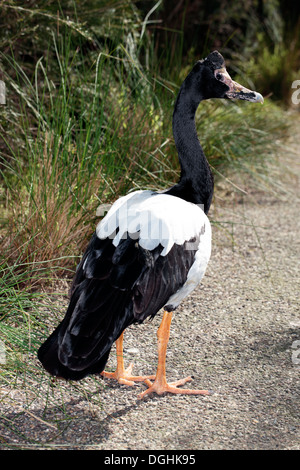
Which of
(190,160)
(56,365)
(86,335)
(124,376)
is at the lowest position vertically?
(124,376)

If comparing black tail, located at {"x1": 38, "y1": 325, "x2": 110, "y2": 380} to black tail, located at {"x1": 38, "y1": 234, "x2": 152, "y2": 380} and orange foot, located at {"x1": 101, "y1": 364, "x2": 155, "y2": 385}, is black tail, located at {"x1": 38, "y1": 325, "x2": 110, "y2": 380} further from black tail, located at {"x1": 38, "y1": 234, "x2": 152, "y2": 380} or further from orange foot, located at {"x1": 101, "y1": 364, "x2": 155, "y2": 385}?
orange foot, located at {"x1": 101, "y1": 364, "x2": 155, "y2": 385}

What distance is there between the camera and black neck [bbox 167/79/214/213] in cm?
322

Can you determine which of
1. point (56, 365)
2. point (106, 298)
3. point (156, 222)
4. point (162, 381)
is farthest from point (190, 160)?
point (56, 365)

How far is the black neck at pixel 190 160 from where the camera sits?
322 centimetres

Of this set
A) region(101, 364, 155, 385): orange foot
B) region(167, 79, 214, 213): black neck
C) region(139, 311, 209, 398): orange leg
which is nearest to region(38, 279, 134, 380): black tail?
region(139, 311, 209, 398): orange leg

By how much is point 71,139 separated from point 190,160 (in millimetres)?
1153

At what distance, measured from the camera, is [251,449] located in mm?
2531

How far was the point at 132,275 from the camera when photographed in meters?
2.71

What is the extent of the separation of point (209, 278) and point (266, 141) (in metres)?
1.75

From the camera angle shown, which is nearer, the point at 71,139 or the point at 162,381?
the point at 162,381

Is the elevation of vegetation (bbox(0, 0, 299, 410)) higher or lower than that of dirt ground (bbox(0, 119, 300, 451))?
higher

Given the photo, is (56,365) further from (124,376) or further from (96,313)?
(124,376)
